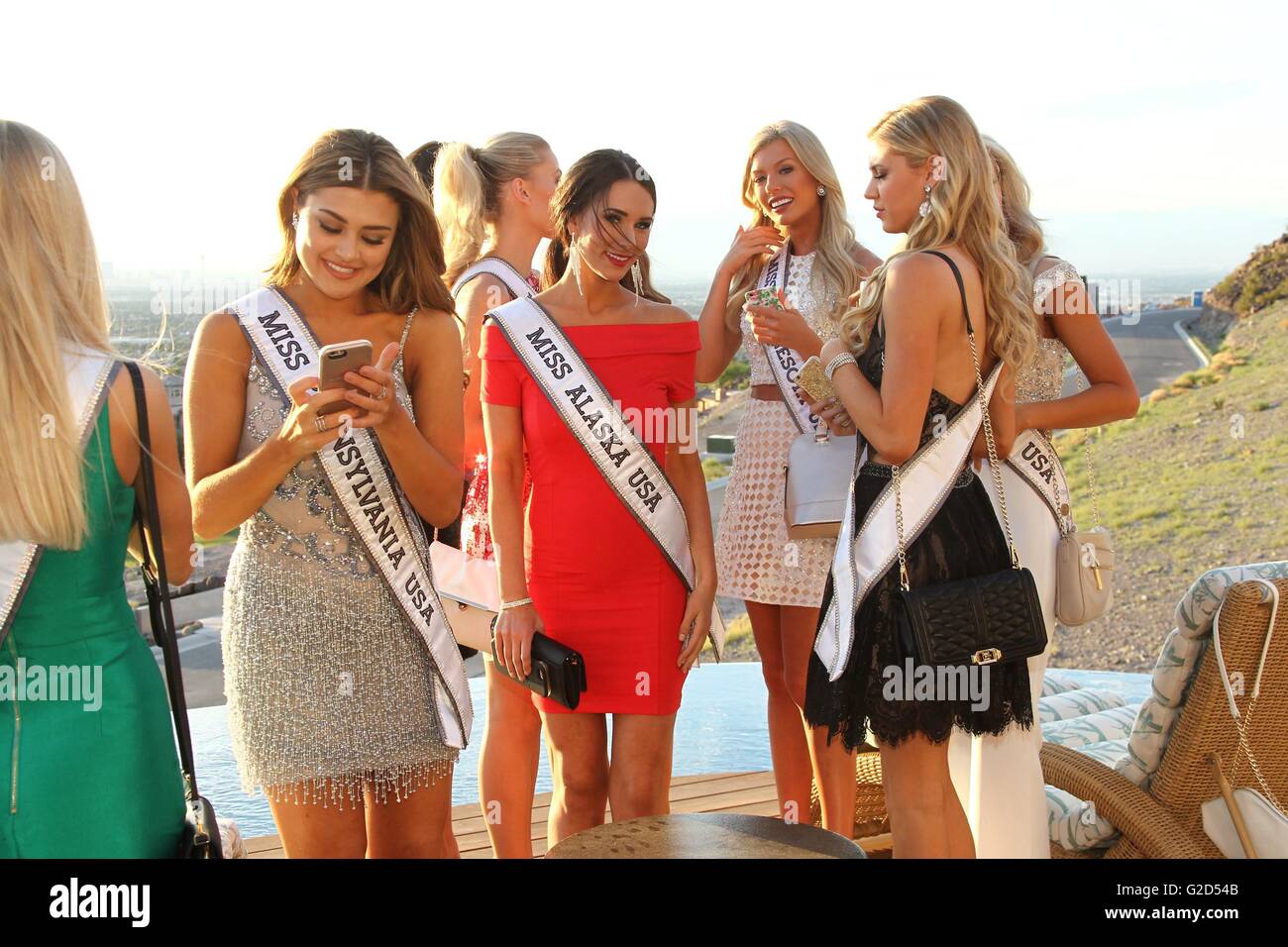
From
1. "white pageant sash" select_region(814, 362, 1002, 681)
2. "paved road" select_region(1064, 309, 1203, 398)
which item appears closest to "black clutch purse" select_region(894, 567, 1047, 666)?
"white pageant sash" select_region(814, 362, 1002, 681)

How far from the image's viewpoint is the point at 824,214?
3.47m

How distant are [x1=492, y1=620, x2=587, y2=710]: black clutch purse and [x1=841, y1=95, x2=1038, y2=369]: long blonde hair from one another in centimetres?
87

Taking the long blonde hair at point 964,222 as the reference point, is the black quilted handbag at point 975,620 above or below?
below

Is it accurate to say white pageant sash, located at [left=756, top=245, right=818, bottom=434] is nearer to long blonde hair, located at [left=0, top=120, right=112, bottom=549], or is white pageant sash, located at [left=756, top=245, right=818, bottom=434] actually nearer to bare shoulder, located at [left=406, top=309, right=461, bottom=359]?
bare shoulder, located at [left=406, top=309, right=461, bottom=359]

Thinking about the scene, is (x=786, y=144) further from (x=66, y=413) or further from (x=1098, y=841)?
(x=66, y=413)

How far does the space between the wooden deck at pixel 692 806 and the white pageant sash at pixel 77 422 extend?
1.81m

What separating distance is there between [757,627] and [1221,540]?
51.7 ft

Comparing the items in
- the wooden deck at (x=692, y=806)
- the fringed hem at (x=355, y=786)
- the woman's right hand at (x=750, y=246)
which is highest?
the woman's right hand at (x=750, y=246)

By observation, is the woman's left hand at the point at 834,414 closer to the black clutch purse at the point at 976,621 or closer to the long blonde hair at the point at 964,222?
the long blonde hair at the point at 964,222

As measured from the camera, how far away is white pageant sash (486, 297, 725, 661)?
8.64 feet

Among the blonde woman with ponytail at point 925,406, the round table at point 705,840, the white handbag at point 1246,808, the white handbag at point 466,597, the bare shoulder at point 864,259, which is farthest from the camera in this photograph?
the bare shoulder at point 864,259

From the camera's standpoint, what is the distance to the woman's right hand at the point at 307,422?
202cm

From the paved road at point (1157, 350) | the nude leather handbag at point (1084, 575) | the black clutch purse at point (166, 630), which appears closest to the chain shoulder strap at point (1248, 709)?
the nude leather handbag at point (1084, 575)
